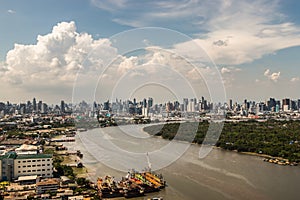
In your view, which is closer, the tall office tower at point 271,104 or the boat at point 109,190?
the boat at point 109,190

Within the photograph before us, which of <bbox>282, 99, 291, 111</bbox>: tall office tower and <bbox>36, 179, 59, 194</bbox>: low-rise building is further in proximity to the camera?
<bbox>282, 99, 291, 111</bbox>: tall office tower

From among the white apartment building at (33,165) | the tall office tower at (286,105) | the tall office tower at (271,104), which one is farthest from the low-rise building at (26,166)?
the tall office tower at (286,105)

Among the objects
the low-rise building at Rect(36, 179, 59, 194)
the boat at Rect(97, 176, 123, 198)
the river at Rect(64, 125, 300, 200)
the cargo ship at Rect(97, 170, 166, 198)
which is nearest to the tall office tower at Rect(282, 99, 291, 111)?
the river at Rect(64, 125, 300, 200)

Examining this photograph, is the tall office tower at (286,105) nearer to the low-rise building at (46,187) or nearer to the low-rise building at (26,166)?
the low-rise building at (26,166)

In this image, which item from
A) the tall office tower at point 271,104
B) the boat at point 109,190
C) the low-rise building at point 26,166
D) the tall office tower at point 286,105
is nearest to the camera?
the boat at point 109,190

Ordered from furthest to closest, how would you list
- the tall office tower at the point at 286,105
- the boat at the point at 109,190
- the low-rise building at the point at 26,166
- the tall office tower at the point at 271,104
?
the tall office tower at the point at 271,104 → the tall office tower at the point at 286,105 → the low-rise building at the point at 26,166 → the boat at the point at 109,190

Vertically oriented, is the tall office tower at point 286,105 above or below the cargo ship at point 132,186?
above

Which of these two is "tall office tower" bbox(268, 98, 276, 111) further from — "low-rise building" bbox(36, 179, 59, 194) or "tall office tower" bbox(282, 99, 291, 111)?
"low-rise building" bbox(36, 179, 59, 194)

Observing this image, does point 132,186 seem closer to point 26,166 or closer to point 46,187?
point 46,187
